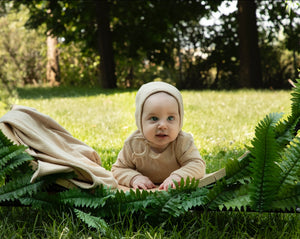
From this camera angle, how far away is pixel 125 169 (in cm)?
295

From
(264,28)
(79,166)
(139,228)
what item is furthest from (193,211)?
(264,28)

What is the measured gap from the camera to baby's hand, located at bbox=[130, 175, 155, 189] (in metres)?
2.77

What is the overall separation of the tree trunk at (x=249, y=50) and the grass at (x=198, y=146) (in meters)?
4.19

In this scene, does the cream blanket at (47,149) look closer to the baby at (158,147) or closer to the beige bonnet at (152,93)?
the baby at (158,147)

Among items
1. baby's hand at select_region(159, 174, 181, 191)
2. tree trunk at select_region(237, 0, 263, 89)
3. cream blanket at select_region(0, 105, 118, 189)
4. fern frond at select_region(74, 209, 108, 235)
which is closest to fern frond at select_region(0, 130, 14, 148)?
cream blanket at select_region(0, 105, 118, 189)

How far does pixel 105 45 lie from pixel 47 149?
1311 centimetres

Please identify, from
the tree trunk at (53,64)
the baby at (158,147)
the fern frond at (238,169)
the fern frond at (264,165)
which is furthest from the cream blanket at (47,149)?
the tree trunk at (53,64)

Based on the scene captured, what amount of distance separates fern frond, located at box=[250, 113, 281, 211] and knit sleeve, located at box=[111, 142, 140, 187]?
44.2 inches

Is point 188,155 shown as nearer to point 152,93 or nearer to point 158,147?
point 158,147

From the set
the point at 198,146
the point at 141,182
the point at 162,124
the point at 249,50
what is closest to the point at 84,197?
the point at 141,182

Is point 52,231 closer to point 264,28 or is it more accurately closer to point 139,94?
point 139,94

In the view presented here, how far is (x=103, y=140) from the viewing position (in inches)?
201

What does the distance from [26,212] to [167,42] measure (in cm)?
1492

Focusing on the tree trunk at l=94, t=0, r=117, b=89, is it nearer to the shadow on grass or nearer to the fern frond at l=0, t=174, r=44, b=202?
the shadow on grass
